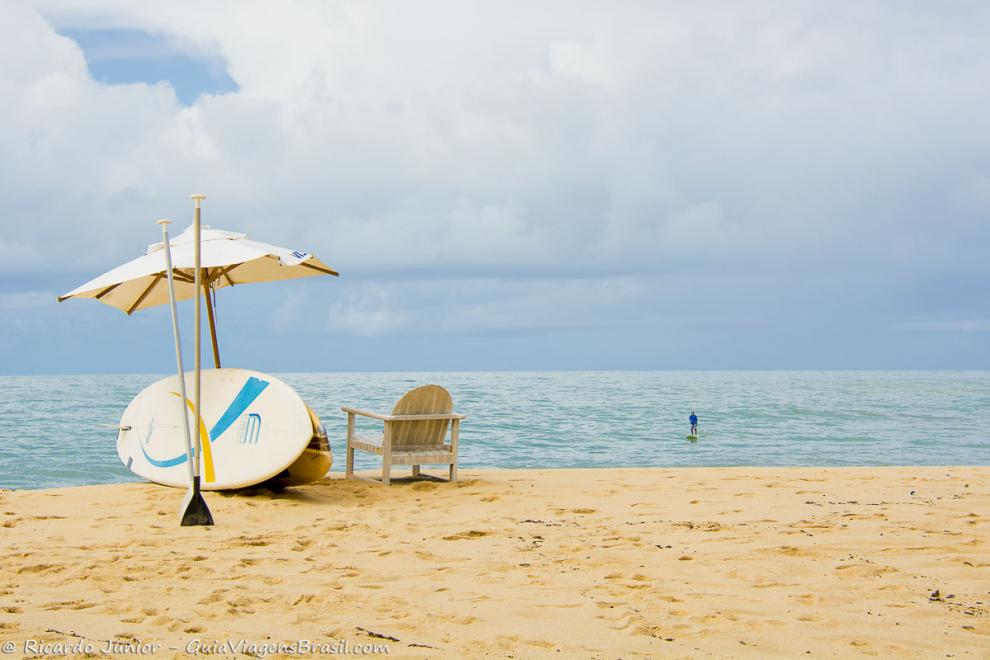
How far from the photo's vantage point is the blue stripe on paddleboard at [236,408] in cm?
791

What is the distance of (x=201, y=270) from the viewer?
27.2 ft

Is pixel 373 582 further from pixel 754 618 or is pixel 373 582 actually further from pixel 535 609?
pixel 754 618

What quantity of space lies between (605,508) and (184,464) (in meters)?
3.67

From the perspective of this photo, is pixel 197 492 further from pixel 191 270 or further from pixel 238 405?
pixel 191 270

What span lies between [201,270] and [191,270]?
0.38 m

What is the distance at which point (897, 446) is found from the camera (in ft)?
55.0

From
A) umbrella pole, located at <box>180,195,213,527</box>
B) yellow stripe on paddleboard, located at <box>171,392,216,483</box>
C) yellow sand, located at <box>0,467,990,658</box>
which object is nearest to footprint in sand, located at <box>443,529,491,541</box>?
yellow sand, located at <box>0,467,990,658</box>

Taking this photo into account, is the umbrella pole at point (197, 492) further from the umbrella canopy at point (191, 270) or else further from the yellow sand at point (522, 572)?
the umbrella canopy at point (191, 270)

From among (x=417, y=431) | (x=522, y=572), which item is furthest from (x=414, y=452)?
(x=522, y=572)

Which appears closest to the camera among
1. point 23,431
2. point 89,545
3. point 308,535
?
point 89,545

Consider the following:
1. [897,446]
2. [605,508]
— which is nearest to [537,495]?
[605,508]

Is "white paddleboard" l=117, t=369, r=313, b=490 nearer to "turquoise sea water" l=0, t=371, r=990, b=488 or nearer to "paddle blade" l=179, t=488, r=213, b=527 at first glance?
"turquoise sea water" l=0, t=371, r=990, b=488

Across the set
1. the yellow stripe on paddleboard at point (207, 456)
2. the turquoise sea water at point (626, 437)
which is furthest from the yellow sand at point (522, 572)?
the turquoise sea water at point (626, 437)

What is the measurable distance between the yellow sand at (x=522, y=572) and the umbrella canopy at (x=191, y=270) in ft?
6.16
